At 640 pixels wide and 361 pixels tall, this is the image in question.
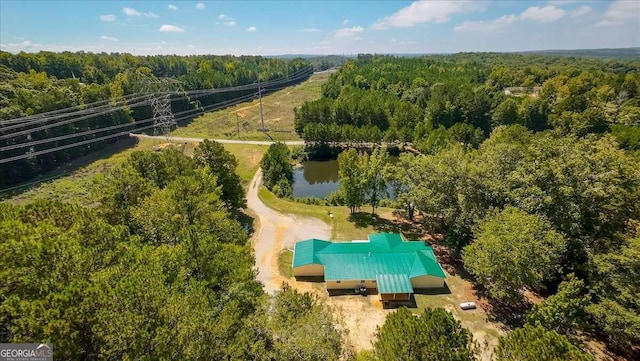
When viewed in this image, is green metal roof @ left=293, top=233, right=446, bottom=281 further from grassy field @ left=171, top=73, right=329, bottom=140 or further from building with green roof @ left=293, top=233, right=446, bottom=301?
grassy field @ left=171, top=73, right=329, bottom=140

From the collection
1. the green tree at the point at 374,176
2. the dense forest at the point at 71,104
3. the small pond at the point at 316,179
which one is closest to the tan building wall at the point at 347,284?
the green tree at the point at 374,176

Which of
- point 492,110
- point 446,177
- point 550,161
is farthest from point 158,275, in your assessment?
point 492,110

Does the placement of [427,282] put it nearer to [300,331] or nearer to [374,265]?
[374,265]

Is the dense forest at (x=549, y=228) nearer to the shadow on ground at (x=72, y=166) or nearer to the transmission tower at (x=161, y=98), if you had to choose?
the transmission tower at (x=161, y=98)

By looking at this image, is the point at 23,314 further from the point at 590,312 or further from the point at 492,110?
the point at 492,110

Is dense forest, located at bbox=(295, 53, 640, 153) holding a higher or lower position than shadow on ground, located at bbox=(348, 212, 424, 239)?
higher

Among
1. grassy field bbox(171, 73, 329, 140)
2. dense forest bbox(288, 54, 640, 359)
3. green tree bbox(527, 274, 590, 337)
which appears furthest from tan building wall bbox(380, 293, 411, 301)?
grassy field bbox(171, 73, 329, 140)
